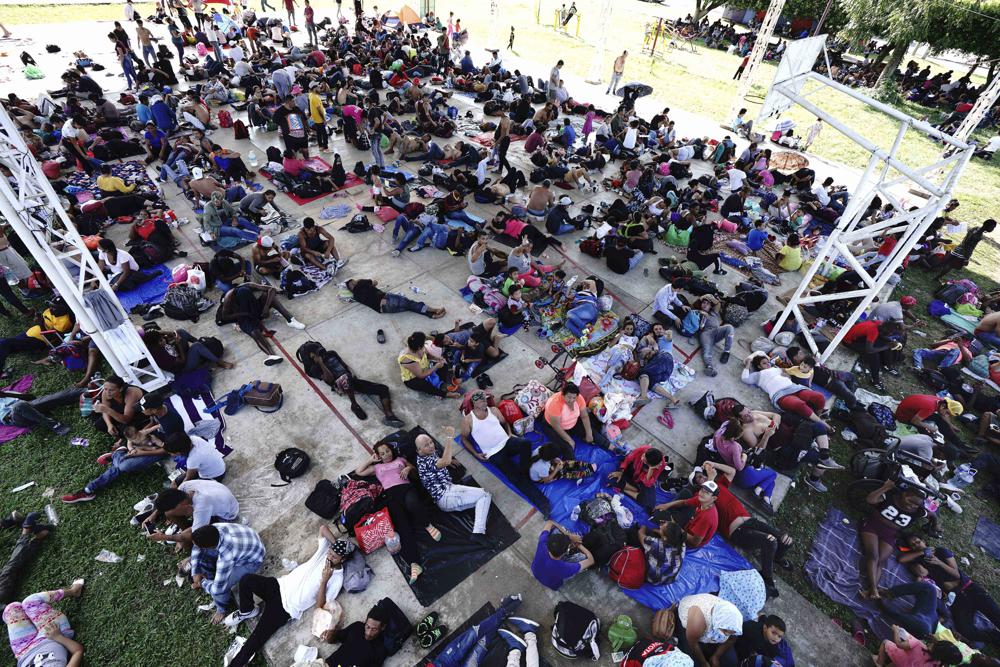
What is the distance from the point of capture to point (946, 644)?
17.1 feet

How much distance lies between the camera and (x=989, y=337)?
1074 cm

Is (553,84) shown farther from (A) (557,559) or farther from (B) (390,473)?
(A) (557,559)

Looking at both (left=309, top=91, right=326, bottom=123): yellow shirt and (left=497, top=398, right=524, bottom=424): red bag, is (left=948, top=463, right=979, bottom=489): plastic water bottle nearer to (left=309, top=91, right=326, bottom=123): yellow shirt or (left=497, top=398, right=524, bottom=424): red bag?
(left=497, top=398, right=524, bottom=424): red bag

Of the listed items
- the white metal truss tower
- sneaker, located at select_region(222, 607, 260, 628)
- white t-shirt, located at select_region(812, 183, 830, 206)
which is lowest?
sneaker, located at select_region(222, 607, 260, 628)

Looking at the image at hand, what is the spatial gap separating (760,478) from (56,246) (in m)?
11.3

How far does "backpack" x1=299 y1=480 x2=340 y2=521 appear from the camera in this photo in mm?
6445

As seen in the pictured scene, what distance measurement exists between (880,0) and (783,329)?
22.3m

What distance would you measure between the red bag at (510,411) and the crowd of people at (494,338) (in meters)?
0.04

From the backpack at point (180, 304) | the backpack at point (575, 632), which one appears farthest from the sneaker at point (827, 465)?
the backpack at point (180, 304)

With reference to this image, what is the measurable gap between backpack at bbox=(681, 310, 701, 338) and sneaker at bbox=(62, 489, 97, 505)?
10951 mm

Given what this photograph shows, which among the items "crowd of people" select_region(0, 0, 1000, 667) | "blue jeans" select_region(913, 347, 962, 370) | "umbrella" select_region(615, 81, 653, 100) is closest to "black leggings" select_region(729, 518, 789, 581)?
"crowd of people" select_region(0, 0, 1000, 667)

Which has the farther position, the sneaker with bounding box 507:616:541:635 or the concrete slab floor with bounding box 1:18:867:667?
the concrete slab floor with bounding box 1:18:867:667

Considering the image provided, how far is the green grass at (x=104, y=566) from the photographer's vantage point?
5.37 m

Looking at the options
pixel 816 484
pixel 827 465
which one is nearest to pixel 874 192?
pixel 827 465
